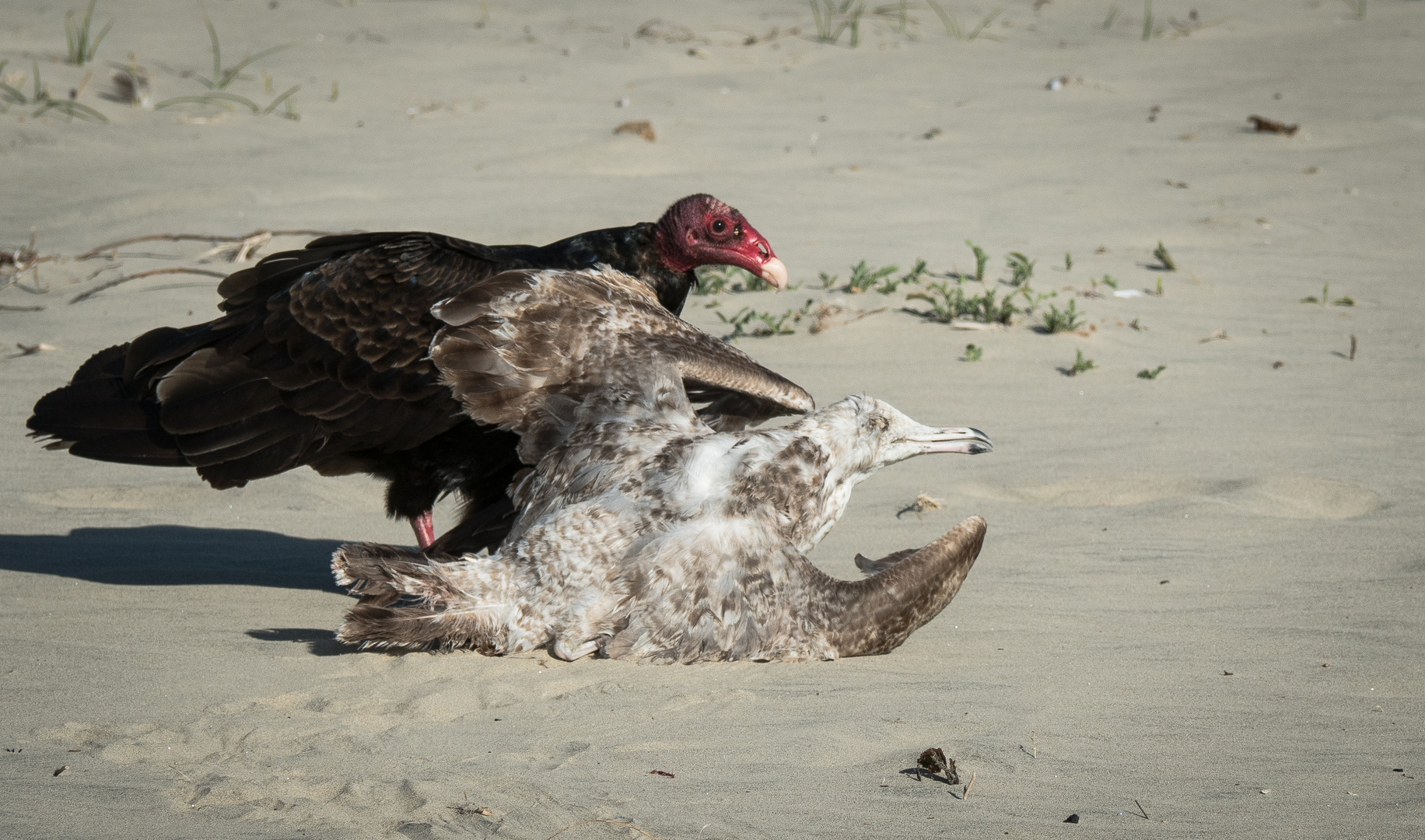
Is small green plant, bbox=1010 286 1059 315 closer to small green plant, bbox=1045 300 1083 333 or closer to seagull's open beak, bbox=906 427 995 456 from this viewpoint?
small green plant, bbox=1045 300 1083 333

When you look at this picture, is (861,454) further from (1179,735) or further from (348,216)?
(348,216)

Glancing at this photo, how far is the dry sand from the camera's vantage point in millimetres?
2678

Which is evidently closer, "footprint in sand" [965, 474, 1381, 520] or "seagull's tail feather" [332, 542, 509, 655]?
"seagull's tail feather" [332, 542, 509, 655]

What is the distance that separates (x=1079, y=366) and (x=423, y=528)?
11.3 feet

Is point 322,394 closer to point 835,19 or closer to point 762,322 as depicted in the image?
point 762,322

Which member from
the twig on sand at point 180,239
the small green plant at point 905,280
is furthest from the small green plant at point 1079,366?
the twig on sand at point 180,239

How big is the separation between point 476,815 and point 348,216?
22.1 ft

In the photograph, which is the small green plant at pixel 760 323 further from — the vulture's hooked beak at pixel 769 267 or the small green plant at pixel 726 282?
the vulture's hooked beak at pixel 769 267

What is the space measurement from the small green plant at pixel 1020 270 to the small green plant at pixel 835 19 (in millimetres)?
6033

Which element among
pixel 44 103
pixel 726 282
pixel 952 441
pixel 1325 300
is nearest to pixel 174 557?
pixel 952 441

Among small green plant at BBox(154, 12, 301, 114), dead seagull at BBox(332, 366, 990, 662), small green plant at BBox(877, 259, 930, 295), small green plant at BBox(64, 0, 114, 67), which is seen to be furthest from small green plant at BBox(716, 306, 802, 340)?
small green plant at BBox(64, 0, 114, 67)

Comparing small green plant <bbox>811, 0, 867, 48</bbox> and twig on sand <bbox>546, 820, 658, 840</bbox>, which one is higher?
small green plant <bbox>811, 0, 867, 48</bbox>

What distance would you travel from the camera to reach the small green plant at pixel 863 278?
710 cm

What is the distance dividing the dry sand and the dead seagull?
107 mm
